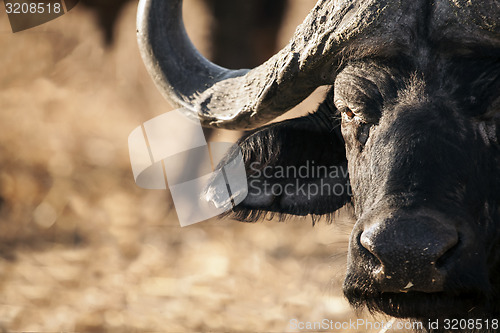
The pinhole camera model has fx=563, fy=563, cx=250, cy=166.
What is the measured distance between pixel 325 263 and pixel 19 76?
161 inches

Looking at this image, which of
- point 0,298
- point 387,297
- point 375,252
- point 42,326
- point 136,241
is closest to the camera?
point 375,252

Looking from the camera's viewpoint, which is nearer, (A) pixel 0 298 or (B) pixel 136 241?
(A) pixel 0 298

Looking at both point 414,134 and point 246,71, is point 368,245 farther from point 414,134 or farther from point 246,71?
point 246,71

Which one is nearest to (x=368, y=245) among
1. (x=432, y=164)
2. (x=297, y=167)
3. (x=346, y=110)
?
(x=432, y=164)

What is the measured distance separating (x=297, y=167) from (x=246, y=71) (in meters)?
0.51

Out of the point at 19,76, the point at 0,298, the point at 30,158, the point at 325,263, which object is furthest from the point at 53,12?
the point at 325,263

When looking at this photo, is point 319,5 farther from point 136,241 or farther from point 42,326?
point 136,241

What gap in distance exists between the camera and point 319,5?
2.00 m

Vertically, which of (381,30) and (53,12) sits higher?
(381,30)

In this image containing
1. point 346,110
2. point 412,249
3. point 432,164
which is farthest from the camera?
point 346,110

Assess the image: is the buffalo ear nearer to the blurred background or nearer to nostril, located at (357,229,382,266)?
the blurred background

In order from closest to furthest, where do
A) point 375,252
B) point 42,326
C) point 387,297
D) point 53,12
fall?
point 375,252
point 387,297
point 42,326
point 53,12

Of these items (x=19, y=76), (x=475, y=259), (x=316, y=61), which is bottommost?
(x=19, y=76)

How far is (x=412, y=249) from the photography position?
153 centimetres
